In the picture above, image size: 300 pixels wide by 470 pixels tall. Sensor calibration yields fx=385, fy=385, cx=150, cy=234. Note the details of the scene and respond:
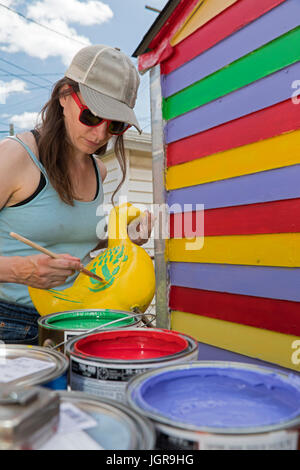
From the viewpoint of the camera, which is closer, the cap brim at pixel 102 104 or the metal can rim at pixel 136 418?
the metal can rim at pixel 136 418

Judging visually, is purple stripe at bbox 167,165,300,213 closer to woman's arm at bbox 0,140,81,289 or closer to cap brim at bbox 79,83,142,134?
cap brim at bbox 79,83,142,134

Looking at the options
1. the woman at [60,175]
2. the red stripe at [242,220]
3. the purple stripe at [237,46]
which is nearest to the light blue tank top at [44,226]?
the woman at [60,175]

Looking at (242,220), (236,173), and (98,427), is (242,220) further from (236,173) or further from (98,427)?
(98,427)

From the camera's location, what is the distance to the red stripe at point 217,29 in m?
1.86

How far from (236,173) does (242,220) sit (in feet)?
0.82

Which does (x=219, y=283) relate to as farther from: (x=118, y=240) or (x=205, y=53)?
(x=205, y=53)

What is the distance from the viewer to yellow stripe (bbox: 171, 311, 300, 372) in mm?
1753

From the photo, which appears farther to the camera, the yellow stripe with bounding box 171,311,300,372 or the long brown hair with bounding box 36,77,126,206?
the yellow stripe with bounding box 171,311,300,372

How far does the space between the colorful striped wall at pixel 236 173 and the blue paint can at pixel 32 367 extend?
4.30 feet

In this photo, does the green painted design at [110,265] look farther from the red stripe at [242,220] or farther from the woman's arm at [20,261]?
the red stripe at [242,220]

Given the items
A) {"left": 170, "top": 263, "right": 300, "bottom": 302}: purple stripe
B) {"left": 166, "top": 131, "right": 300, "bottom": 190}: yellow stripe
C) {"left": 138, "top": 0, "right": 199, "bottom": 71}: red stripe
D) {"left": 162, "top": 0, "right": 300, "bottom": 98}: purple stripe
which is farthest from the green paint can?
{"left": 138, "top": 0, "right": 199, "bottom": 71}: red stripe

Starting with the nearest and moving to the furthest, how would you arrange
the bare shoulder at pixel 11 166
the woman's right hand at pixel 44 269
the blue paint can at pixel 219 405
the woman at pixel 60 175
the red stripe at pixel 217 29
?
the blue paint can at pixel 219 405
the woman's right hand at pixel 44 269
the woman at pixel 60 175
the bare shoulder at pixel 11 166
the red stripe at pixel 217 29

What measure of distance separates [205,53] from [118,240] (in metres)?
1.48

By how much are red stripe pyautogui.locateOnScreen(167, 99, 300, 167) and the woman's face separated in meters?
0.82
